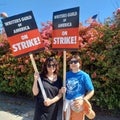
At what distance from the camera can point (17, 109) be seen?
7.31m

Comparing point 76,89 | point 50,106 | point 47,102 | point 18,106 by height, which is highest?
point 76,89

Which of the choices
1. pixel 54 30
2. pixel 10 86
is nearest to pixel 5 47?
pixel 10 86

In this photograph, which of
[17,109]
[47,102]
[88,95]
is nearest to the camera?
[47,102]

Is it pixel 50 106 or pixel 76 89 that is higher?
pixel 76 89

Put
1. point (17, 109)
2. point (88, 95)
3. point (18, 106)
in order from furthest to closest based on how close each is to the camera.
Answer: point (18, 106) → point (17, 109) → point (88, 95)

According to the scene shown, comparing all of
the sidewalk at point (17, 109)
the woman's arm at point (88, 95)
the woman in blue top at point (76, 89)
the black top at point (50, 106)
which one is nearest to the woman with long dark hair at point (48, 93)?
the black top at point (50, 106)

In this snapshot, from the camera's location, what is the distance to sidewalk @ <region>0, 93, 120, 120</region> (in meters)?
6.64

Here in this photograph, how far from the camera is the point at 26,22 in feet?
14.9

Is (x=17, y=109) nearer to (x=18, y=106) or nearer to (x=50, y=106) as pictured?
(x=18, y=106)

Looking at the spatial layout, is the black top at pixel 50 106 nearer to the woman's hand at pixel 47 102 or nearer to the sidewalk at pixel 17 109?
the woman's hand at pixel 47 102

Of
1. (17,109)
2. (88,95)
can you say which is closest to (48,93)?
(88,95)

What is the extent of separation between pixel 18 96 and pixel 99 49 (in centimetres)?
316

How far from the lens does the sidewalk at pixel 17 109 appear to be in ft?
21.8

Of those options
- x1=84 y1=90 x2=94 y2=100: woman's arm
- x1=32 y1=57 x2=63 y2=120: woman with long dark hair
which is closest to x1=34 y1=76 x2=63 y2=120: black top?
x1=32 y1=57 x2=63 y2=120: woman with long dark hair
